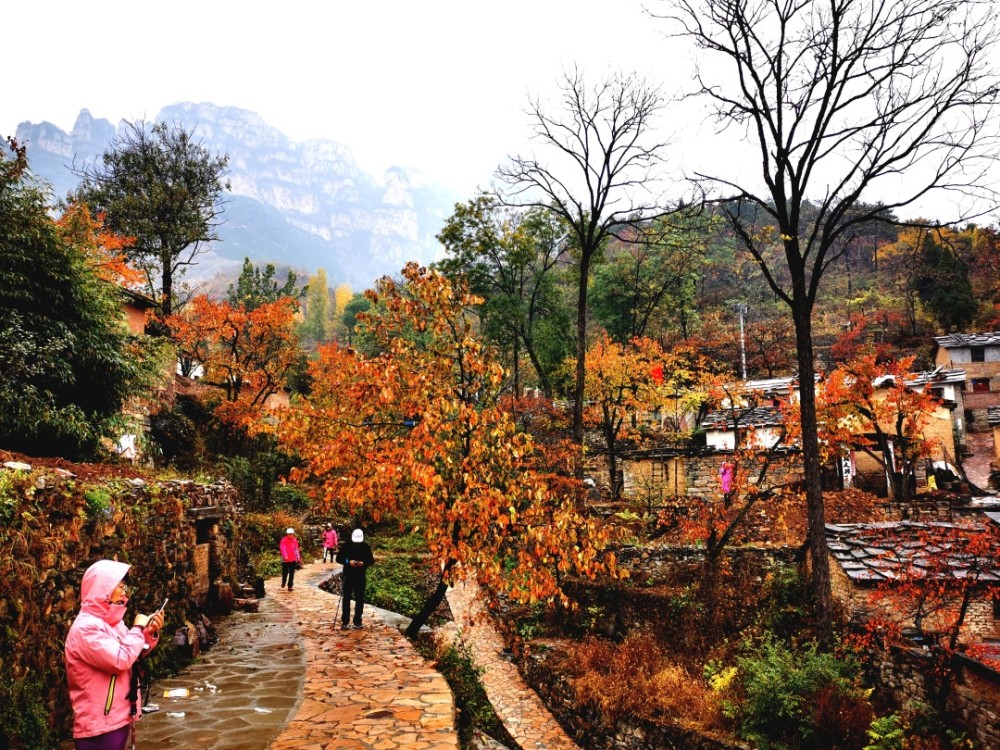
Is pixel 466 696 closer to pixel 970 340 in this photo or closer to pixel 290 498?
pixel 290 498

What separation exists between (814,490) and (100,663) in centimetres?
1069

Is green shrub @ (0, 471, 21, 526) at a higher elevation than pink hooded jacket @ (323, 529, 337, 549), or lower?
higher

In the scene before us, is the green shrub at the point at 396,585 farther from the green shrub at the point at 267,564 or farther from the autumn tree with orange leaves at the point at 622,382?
the autumn tree with orange leaves at the point at 622,382

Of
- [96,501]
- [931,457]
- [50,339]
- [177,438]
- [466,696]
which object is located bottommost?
[466,696]

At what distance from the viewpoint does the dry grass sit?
1089 cm

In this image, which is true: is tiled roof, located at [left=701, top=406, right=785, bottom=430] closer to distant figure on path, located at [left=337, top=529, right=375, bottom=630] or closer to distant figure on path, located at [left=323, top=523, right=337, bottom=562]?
distant figure on path, located at [left=323, top=523, right=337, bottom=562]

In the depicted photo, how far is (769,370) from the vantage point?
41.3 meters

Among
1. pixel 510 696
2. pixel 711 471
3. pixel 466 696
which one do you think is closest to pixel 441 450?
pixel 466 696

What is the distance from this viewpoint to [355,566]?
1079 centimetres

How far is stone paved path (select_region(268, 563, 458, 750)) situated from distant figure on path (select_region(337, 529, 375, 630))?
336 mm

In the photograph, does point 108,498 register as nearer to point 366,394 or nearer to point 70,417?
point 366,394

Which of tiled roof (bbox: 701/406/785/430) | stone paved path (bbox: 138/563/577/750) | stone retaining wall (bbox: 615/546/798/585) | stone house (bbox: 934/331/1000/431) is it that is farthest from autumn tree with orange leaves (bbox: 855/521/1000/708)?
stone house (bbox: 934/331/1000/431)

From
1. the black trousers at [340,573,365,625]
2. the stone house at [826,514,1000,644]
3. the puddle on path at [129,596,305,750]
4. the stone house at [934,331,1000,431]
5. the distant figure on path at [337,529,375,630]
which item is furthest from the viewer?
the stone house at [934,331,1000,431]

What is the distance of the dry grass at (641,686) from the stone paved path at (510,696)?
87cm
